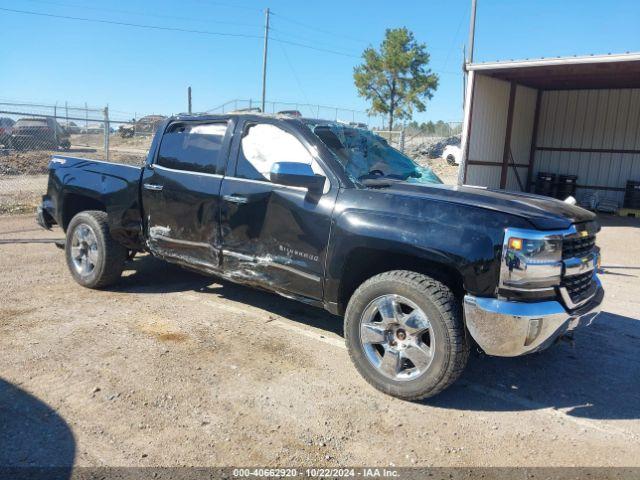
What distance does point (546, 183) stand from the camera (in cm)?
1773

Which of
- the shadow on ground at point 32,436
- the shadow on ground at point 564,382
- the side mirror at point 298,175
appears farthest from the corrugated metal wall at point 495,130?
the shadow on ground at point 32,436

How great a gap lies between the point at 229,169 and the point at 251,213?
19.8 inches

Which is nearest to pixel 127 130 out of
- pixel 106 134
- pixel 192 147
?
pixel 106 134

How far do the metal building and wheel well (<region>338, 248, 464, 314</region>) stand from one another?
1090 centimetres

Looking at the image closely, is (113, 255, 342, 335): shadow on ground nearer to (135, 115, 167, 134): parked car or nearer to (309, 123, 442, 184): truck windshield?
(309, 123, 442, 184): truck windshield

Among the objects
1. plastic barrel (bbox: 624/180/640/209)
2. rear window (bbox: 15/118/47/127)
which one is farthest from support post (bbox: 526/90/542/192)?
rear window (bbox: 15/118/47/127)

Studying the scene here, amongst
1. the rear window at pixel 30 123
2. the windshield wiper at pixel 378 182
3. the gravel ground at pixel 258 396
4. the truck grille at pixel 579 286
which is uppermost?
the rear window at pixel 30 123

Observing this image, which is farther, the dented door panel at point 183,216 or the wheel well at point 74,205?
the wheel well at point 74,205

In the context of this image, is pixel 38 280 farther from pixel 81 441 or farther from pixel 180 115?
pixel 81 441

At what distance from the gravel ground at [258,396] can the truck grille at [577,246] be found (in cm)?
107

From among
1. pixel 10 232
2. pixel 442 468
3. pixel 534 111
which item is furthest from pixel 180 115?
pixel 534 111

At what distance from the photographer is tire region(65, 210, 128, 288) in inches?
217

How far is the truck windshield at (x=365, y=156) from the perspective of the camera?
428cm

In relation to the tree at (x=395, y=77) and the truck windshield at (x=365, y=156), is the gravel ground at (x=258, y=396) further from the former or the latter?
the tree at (x=395, y=77)
